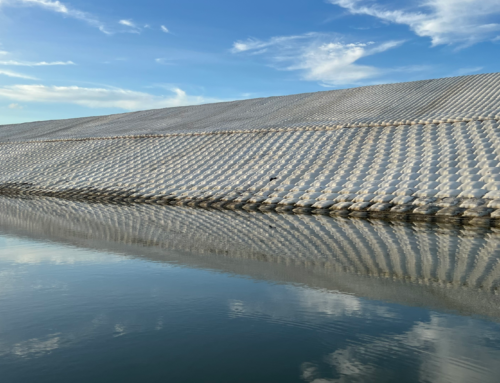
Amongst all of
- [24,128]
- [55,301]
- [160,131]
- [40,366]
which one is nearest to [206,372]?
[40,366]

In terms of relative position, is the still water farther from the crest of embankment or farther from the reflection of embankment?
the crest of embankment

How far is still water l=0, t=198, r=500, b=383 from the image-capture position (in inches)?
58.2

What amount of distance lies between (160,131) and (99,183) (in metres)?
2.85

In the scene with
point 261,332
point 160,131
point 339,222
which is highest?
point 160,131

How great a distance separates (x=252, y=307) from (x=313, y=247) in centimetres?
130

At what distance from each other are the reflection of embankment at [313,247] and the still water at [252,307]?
0.01 meters

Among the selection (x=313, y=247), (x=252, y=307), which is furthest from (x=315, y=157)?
(x=252, y=307)

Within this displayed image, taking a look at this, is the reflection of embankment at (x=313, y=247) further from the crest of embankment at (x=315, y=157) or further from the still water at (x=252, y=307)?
the crest of embankment at (x=315, y=157)

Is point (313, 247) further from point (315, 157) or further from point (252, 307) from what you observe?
point (315, 157)

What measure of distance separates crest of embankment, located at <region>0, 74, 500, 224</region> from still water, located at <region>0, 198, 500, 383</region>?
124 cm

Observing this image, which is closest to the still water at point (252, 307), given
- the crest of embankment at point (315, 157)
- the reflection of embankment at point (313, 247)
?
the reflection of embankment at point (313, 247)

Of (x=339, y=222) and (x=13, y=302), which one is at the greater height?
(x=339, y=222)

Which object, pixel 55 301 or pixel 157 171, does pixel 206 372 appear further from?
pixel 157 171

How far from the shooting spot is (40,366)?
1490 millimetres
